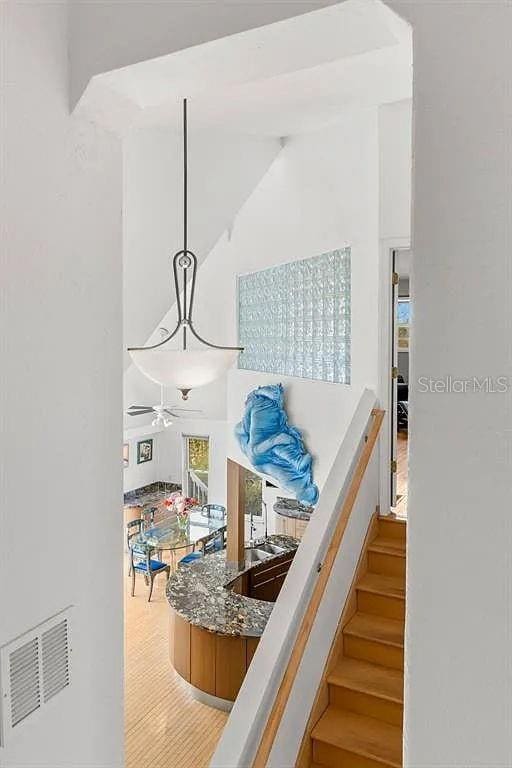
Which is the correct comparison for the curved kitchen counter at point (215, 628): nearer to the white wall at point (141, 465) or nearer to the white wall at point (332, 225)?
the white wall at point (332, 225)

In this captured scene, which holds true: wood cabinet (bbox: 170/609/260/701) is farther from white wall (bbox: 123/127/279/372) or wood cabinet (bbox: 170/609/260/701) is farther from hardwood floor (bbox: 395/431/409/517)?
white wall (bbox: 123/127/279/372)

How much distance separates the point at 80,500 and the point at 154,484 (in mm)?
9493

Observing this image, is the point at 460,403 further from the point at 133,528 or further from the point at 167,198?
the point at 133,528

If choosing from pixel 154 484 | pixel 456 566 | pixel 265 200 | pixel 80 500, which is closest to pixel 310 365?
pixel 265 200

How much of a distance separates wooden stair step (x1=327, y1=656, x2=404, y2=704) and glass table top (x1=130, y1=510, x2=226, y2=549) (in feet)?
15.8

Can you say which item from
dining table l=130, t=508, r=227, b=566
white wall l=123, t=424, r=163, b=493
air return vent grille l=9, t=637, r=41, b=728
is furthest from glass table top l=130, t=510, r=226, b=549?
air return vent grille l=9, t=637, r=41, b=728

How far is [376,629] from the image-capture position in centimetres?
328

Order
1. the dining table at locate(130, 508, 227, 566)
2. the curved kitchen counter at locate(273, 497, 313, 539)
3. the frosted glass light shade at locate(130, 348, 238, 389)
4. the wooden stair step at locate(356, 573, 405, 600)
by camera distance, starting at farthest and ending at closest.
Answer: the dining table at locate(130, 508, 227, 566)
the curved kitchen counter at locate(273, 497, 313, 539)
the wooden stair step at locate(356, 573, 405, 600)
the frosted glass light shade at locate(130, 348, 238, 389)

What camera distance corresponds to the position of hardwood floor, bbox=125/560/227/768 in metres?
4.19

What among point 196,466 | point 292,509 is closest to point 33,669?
point 292,509

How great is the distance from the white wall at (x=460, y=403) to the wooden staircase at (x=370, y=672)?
1987 mm

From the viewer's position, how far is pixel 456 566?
1098mm

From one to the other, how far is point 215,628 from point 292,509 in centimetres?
352

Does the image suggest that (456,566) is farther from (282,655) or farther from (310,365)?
(310,365)
